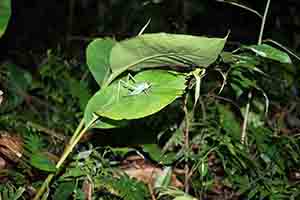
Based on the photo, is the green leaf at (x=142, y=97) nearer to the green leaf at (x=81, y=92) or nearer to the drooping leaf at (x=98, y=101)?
the drooping leaf at (x=98, y=101)

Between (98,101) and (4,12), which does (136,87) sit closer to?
(98,101)

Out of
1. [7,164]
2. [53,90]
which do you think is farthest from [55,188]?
[53,90]

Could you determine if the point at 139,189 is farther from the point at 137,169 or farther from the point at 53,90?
the point at 53,90

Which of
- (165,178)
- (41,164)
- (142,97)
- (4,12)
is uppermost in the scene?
(4,12)

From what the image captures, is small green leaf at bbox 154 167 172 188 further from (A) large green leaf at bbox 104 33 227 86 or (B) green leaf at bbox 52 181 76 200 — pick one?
(A) large green leaf at bbox 104 33 227 86

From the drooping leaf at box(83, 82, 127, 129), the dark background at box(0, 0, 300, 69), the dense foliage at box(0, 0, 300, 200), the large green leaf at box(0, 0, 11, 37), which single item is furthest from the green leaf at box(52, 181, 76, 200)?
the dark background at box(0, 0, 300, 69)

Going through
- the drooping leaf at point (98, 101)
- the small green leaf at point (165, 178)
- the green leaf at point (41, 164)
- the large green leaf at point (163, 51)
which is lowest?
the small green leaf at point (165, 178)

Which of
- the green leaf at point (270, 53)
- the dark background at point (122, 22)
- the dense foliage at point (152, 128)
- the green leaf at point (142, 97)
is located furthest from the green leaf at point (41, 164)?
the dark background at point (122, 22)

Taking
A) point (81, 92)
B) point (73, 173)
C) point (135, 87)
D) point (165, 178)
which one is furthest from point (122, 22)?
point (135, 87)
